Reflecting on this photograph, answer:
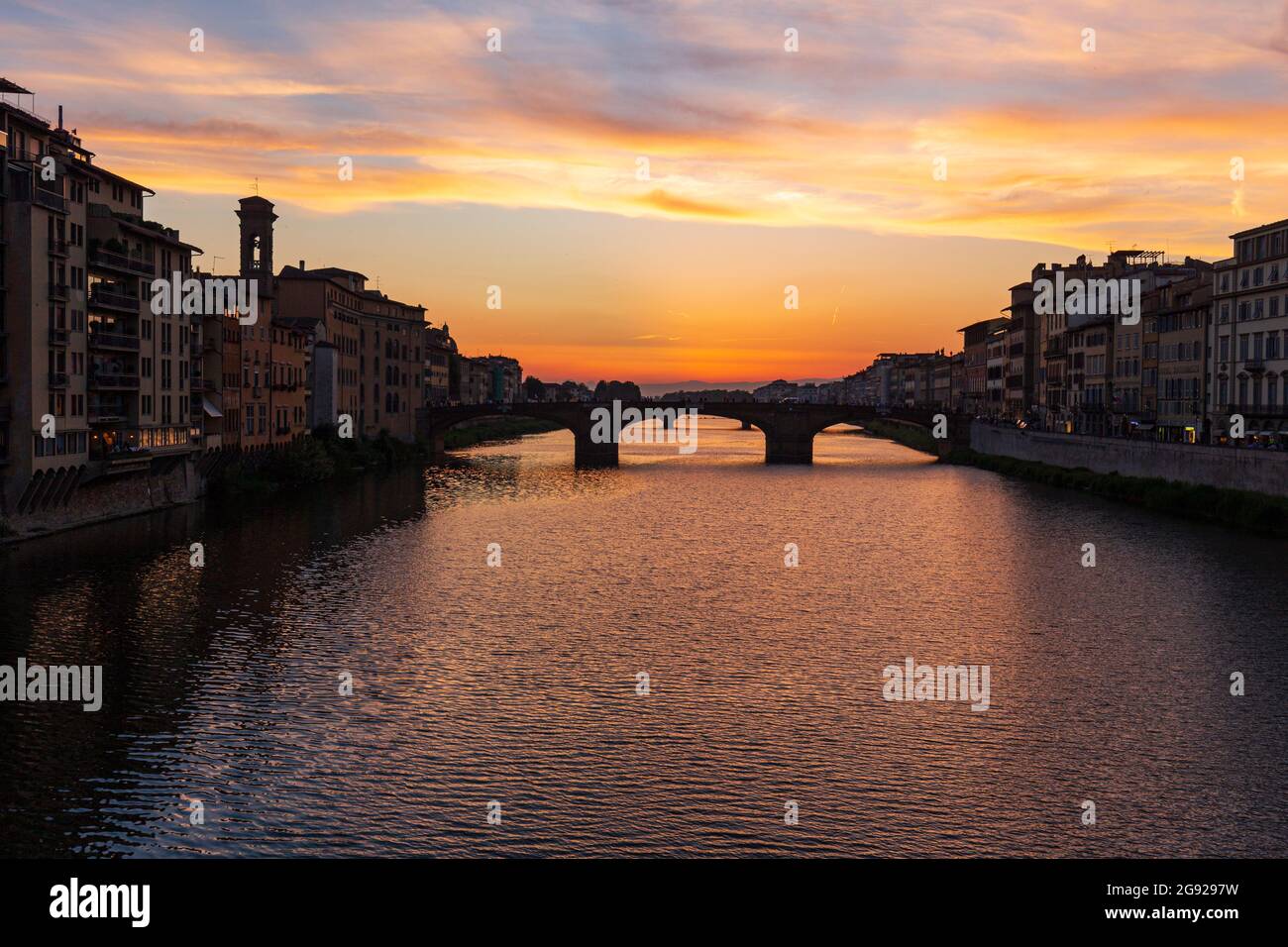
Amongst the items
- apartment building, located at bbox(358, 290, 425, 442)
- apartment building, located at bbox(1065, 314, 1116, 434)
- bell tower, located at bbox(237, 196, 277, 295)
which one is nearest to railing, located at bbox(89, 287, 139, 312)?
bell tower, located at bbox(237, 196, 277, 295)

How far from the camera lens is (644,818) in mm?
21828

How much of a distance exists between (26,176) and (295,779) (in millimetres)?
37985

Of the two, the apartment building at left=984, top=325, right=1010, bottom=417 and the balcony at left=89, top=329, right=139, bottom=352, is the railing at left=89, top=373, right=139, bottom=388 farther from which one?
the apartment building at left=984, top=325, right=1010, bottom=417

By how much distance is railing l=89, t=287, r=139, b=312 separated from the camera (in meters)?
58.9

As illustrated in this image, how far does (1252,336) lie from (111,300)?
7146 centimetres

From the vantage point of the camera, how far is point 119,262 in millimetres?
60562

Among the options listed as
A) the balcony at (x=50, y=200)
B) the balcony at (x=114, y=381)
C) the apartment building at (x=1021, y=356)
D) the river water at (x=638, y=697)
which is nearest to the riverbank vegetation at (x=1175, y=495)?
the river water at (x=638, y=697)

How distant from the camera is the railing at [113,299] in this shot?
58875mm

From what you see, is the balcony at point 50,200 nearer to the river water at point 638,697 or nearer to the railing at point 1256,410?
the river water at point 638,697

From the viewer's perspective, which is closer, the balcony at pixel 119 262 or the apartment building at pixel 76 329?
the apartment building at pixel 76 329

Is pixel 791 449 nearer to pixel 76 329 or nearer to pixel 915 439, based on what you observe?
pixel 915 439
